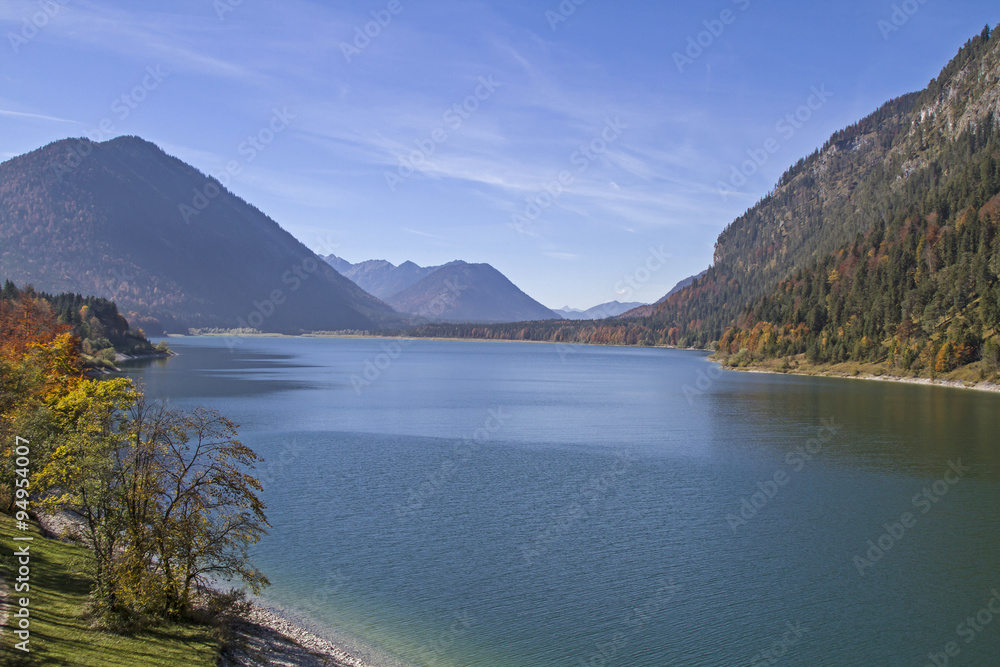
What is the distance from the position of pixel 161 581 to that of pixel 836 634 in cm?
1794

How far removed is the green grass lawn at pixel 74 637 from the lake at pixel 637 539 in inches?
180

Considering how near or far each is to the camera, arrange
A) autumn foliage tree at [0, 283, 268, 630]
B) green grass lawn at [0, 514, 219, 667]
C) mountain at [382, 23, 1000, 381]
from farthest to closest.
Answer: mountain at [382, 23, 1000, 381] → autumn foliage tree at [0, 283, 268, 630] → green grass lawn at [0, 514, 219, 667]

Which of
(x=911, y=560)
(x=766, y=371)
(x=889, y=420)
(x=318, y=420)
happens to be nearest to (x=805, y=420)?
(x=889, y=420)

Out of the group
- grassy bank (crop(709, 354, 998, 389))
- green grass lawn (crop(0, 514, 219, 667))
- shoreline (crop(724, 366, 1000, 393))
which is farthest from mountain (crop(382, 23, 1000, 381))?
green grass lawn (crop(0, 514, 219, 667))

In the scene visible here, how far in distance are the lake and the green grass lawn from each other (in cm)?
457

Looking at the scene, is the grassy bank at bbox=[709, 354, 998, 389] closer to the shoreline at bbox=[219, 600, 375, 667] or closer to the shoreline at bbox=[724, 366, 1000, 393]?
the shoreline at bbox=[724, 366, 1000, 393]

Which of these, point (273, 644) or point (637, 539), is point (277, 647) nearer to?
point (273, 644)

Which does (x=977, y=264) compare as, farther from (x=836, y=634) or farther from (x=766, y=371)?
(x=836, y=634)

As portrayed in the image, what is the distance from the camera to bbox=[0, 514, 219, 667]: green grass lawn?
1162cm

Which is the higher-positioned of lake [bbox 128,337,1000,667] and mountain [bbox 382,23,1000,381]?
mountain [bbox 382,23,1000,381]

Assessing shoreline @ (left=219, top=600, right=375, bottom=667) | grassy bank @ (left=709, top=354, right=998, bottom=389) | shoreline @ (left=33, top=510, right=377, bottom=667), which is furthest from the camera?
grassy bank @ (left=709, top=354, right=998, bottom=389)

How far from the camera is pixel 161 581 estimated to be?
14352 millimetres

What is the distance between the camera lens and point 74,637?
500 inches

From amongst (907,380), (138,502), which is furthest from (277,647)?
(907,380)
